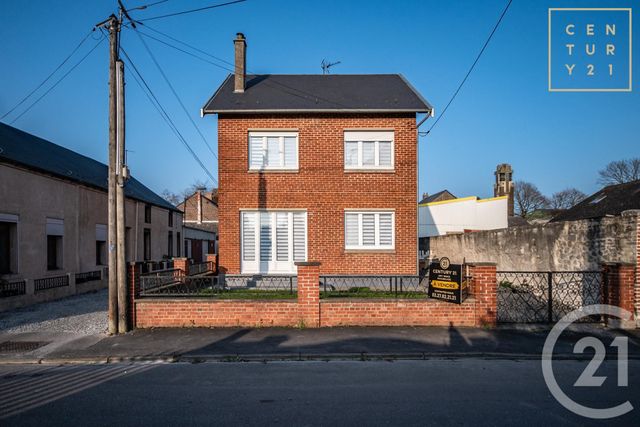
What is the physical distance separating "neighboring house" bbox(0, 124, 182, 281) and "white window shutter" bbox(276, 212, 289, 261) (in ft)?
29.1

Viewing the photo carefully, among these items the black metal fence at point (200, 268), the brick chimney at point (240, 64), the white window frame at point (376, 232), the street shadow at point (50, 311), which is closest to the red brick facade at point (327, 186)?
the white window frame at point (376, 232)

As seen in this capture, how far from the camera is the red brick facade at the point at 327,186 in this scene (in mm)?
13609

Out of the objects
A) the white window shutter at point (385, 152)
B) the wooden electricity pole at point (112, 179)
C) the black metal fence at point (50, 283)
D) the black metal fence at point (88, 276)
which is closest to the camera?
the wooden electricity pole at point (112, 179)

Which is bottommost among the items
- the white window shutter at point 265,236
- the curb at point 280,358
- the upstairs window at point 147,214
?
the curb at point 280,358

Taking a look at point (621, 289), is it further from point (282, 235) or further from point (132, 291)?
point (132, 291)

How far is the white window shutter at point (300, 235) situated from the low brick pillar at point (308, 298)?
4.92 metres

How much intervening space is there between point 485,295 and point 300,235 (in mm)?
7002

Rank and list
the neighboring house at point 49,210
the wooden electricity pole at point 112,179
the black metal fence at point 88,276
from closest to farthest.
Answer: the wooden electricity pole at point 112,179 → the neighboring house at point 49,210 → the black metal fence at point 88,276

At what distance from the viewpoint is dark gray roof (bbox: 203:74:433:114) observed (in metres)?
13.6

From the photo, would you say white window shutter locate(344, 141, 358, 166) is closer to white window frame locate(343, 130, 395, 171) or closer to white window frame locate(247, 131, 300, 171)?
white window frame locate(343, 130, 395, 171)

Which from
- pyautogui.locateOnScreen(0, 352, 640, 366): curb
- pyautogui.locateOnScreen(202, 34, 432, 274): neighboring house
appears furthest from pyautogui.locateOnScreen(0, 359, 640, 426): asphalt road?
pyautogui.locateOnScreen(202, 34, 432, 274): neighboring house

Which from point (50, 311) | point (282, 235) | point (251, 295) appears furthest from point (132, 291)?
point (282, 235)

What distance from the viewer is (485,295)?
8.72m

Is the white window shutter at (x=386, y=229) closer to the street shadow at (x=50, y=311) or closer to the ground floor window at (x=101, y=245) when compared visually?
the street shadow at (x=50, y=311)
